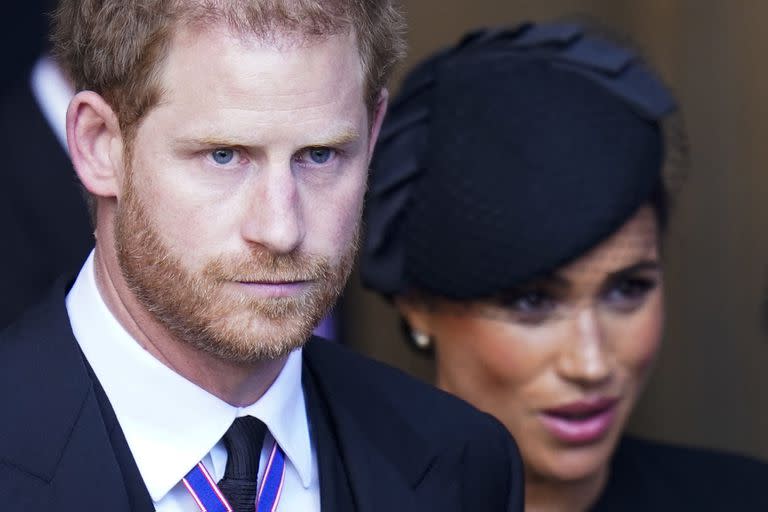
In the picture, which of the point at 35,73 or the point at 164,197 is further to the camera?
the point at 35,73

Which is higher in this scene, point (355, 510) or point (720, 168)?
point (355, 510)

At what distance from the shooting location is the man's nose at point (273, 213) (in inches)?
90.0

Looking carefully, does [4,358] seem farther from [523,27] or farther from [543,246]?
[523,27]

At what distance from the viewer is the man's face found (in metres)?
2.30

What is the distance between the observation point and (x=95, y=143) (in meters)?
2.42

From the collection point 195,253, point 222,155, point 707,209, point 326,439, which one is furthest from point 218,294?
point 707,209

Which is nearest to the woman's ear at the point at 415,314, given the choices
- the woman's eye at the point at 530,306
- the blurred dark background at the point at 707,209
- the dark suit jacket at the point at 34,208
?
the woman's eye at the point at 530,306

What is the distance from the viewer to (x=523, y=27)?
150 inches

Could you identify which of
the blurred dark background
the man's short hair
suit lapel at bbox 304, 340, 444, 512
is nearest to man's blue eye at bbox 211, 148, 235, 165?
the man's short hair

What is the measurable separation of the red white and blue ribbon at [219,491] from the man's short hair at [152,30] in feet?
1.75

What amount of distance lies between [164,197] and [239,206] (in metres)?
0.11

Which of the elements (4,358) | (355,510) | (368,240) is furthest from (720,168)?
(4,358)

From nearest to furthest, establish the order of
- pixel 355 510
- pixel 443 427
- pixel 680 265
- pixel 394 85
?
1. pixel 355 510
2. pixel 443 427
3. pixel 394 85
4. pixel 680 265

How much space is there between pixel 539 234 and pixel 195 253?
1.31m
